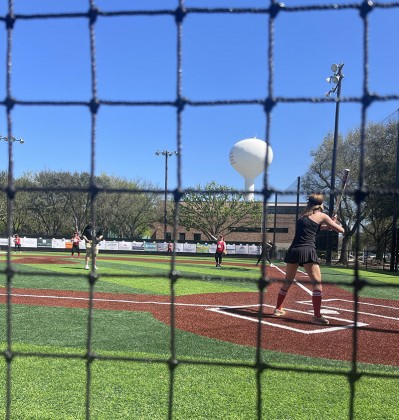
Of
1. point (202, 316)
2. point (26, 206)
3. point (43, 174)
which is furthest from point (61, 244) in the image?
point (202, 316)

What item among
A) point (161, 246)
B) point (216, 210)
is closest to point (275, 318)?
point (216, 210)

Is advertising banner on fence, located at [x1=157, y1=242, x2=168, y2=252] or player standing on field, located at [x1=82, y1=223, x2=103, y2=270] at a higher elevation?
player standing on field, located at [x1=82, y1=223, x2=103, y2=270]

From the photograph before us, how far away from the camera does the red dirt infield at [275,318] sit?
15.5 ft

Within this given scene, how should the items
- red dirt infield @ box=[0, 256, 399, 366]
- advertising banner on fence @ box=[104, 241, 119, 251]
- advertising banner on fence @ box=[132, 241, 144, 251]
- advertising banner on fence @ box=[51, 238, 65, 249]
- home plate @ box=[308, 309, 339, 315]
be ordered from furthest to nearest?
advertising banner on fence @ box=[51, 238, 65, 249] → advertising banner on fence @ box=[132, 241, 144, 251] → advertising banner on fence @ box=[104, 241, 119, 251] → home plate @ box=[308, 309, 339, 315] → red dirt infield @ box=[0, 256, 399, 366]

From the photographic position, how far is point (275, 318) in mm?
6242

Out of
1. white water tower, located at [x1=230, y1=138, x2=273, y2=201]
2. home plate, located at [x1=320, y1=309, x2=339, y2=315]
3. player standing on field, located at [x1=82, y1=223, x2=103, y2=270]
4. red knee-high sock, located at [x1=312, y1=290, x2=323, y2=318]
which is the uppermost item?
A: white water tower, located at [x1=230, y1=138, x2=273, y2=201]

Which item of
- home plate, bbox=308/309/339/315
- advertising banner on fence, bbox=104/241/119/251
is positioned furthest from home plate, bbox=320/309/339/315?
advertising banner on fence, bbox=104/241/119/251

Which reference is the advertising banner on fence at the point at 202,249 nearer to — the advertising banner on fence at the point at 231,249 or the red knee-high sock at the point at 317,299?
the advertising banner on fence at the point at 231,249

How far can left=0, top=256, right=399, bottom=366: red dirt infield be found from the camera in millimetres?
4730

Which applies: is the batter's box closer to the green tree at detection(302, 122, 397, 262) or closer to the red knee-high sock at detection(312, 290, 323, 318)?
the red knee-high sock at detection(312, 290, 323, 318)

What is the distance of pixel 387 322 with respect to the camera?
6402mm

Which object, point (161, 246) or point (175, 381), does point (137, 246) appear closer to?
point (161, 246)

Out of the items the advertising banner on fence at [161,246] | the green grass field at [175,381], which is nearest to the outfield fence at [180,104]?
the green grass field at [175,381]

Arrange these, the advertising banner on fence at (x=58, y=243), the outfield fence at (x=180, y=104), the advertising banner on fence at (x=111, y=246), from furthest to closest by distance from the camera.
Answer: the advertising banner on fence at (x=58, y=243)
the advertising banner on fence at (x=111, y=246)
the outfield fence at (x=180, y=104)
